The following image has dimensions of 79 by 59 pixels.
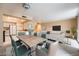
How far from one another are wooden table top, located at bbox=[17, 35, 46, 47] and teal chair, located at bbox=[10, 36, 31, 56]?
0.06m

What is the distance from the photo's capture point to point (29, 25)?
1.97m

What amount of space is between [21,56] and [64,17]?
0.96 meters

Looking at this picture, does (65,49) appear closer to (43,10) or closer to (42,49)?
(42,49)

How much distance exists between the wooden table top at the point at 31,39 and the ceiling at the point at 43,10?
309 mm

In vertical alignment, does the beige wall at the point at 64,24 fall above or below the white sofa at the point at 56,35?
above

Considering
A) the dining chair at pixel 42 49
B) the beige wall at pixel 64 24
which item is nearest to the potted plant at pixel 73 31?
the beige wall at pixel 64 24

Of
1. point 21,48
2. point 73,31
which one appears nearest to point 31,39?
point 21,48

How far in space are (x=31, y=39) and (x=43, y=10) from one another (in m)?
0.52

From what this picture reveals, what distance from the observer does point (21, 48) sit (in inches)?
75.2

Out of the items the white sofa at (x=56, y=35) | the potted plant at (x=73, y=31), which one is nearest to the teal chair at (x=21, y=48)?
the white sofa at (x=56, y=35)

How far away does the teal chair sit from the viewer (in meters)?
1.91

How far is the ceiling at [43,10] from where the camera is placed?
1890 millimetres

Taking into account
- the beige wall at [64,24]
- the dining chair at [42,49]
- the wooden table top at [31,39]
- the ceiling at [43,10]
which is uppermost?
the ceiling at [43,10]

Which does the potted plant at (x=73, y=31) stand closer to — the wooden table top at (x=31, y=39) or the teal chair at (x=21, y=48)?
the wooden table top at (x=31, y=39)
